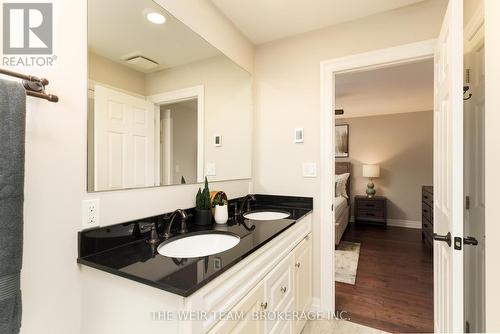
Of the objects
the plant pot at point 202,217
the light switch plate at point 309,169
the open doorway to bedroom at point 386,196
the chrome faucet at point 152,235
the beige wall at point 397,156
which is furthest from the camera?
the beige wall at point 397,156

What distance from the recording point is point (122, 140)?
3.85 feet

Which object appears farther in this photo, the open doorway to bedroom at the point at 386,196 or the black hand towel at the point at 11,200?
the open doorway to bedroom at the point at 386,196

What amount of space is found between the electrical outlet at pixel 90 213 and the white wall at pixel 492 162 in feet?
5.33

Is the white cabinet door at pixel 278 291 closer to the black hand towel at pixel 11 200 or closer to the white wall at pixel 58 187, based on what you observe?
the white wall at pixel 58 187

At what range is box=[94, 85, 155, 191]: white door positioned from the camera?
1074 mm

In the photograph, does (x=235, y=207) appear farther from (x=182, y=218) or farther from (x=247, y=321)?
(x=247, y=321)

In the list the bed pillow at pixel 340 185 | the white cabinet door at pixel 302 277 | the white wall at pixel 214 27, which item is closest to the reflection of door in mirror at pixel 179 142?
the white wall at pixel 214 27

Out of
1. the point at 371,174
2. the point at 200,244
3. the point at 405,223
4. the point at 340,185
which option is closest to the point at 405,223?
the point at 405,223

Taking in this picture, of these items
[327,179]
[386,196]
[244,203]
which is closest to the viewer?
[327,179]

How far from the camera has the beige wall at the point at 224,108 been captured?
161 centimetres

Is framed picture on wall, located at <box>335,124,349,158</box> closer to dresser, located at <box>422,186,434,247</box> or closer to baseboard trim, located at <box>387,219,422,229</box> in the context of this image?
baseboard trim, located at <box>387,219,422,229</box>

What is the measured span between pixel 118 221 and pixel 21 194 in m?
0.41

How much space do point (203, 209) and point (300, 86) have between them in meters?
1.31

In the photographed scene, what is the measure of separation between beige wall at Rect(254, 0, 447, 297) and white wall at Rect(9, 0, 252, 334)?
142 centimetres
